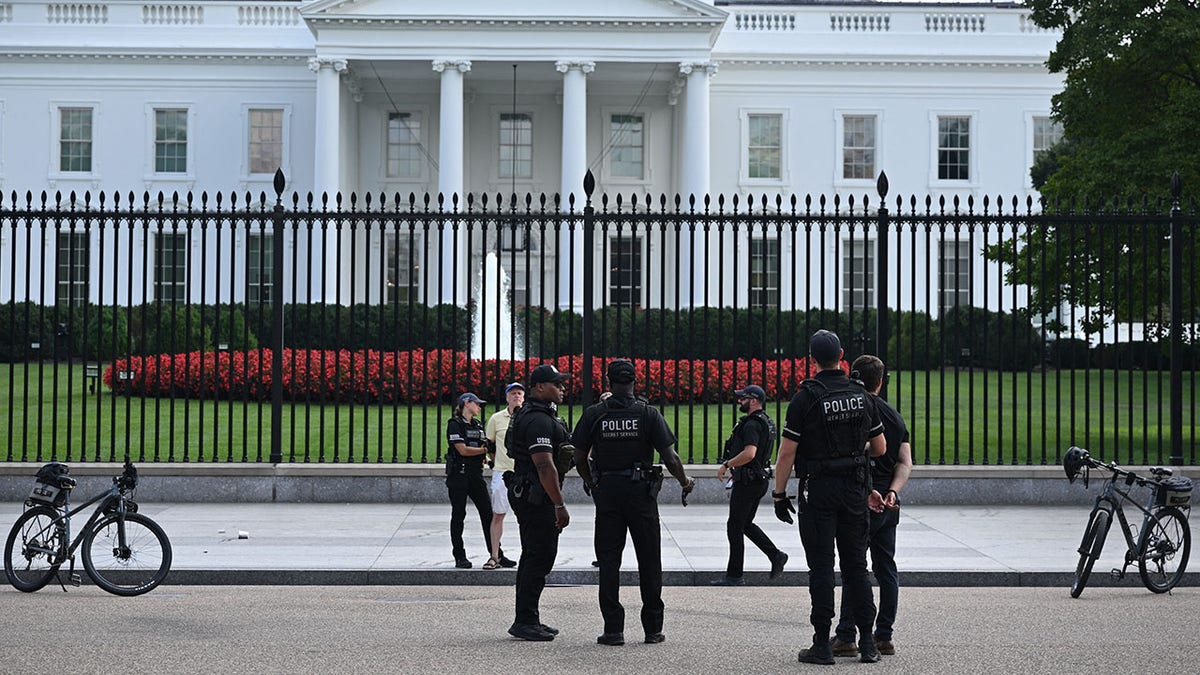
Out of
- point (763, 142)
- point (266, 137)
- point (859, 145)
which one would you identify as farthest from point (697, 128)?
point (266, 137)

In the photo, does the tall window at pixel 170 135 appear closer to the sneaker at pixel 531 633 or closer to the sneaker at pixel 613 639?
the sneaker at pixel 531 633

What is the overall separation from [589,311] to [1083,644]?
7.16m

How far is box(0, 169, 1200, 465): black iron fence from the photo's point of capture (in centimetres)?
1422

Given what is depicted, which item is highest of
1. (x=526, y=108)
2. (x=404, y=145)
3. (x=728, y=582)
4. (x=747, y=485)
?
(x=526, y=108)

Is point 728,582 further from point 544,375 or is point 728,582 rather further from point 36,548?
point 36,548

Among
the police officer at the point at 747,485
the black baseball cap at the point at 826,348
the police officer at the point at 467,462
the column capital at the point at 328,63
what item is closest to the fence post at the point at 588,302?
the police officer at the point at 467,462

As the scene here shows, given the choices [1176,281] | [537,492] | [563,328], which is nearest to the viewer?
[537,492]

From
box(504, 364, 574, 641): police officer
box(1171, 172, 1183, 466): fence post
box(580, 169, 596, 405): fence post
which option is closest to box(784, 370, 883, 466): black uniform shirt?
box(504, 364, 574, 641): police officer

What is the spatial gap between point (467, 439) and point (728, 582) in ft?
7.21

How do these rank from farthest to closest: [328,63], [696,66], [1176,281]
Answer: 1. [696,66]
2. [328,63]
3. [1176,281]

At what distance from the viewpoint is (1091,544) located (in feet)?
32.5

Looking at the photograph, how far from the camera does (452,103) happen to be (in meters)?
40.7

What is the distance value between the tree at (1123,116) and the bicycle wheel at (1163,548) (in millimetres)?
7467

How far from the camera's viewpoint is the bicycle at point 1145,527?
9.87 meters
